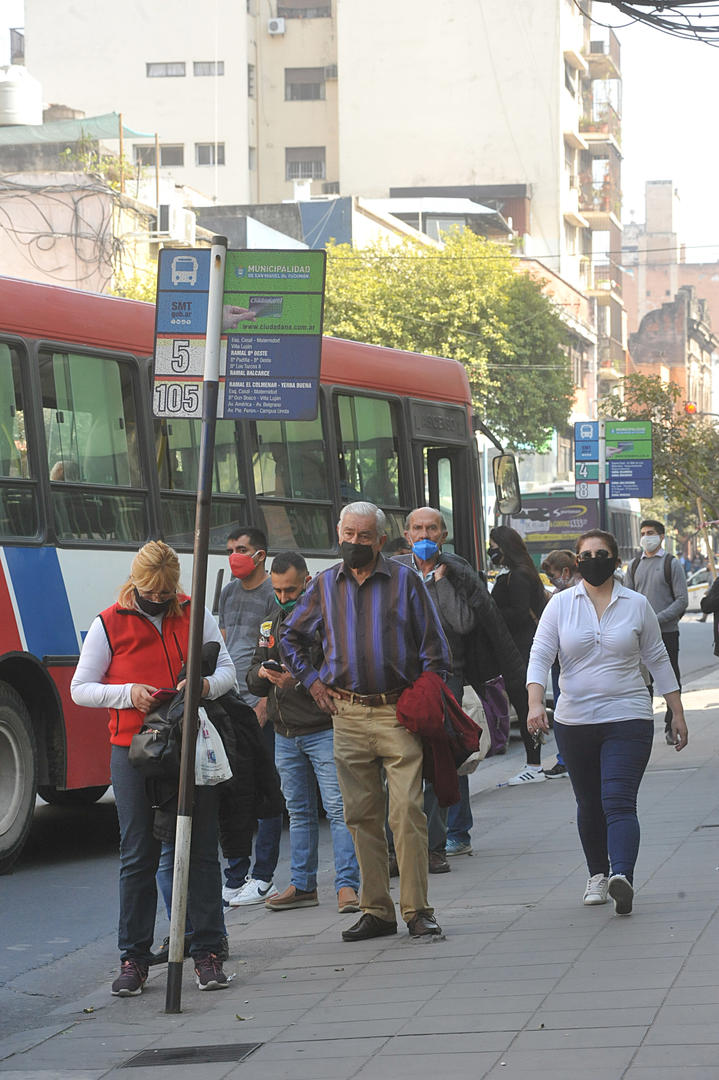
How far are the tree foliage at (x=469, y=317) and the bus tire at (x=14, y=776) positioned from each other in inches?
1505

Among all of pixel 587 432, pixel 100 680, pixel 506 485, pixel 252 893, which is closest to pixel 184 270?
pixel 100 680

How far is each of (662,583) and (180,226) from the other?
2875cm

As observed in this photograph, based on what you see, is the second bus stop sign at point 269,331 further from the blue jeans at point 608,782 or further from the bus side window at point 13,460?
the bus side window at point 13,460

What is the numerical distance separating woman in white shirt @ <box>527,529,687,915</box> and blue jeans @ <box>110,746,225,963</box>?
5.42 ft

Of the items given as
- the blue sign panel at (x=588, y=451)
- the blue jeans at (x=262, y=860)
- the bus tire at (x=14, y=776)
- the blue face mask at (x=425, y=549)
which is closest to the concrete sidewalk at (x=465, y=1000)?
the blue jeans at (x=262, y=860)

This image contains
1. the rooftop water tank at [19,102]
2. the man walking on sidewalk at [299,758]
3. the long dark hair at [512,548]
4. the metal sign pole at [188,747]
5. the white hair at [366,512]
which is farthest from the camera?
the rooftop water tank at [19,102]

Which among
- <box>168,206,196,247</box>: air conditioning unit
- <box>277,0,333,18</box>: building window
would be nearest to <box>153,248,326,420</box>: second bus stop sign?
<box>168,206,196,247</box>: air conditioning unit

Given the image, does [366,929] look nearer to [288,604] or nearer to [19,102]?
[288,604]

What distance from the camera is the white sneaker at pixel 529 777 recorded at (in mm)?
A: 12727

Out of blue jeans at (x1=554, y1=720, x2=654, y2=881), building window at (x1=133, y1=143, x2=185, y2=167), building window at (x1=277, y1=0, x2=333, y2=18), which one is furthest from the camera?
building window at (x1=277, y1=0, x2=333, y2=18)

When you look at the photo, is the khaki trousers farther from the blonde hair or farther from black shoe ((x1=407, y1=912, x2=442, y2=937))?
the blonde hair

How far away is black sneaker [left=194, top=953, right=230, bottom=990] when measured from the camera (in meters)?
6.49

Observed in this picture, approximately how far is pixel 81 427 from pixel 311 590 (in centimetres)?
351

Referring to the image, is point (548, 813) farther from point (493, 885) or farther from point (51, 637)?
point (51, 637)
